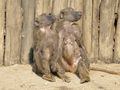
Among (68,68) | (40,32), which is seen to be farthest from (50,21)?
(68,68)

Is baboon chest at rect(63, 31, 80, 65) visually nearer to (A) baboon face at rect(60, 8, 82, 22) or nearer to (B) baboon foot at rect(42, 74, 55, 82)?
(A) baboon face at rect(60, 8, 82, 22)

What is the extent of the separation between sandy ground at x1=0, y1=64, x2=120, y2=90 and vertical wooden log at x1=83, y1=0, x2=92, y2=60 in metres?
0.58

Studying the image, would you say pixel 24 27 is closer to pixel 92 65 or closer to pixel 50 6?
pixel 50 6

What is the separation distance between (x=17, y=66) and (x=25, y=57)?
7.7 inches

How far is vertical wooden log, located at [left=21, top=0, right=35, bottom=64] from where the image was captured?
8633mm

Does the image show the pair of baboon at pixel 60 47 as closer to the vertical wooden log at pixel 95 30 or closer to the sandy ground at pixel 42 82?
the sandy ground at pixel 42 82

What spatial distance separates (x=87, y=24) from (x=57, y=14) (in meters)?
0.53

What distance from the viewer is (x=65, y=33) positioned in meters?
8.30

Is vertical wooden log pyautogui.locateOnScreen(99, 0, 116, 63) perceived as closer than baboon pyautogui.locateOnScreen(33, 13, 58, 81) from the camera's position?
No

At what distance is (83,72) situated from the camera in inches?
320

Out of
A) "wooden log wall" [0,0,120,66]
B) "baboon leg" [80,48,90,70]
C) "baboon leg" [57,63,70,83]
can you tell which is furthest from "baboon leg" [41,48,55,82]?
"wooden log wall" [0,0,120,66]

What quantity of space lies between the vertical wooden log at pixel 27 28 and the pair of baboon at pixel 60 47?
0.43 metres

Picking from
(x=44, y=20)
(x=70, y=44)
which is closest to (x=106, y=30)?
(x=70, y=44)

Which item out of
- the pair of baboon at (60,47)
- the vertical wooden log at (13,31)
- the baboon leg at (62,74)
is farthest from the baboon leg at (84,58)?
the vertical wooden log at (13,31)
